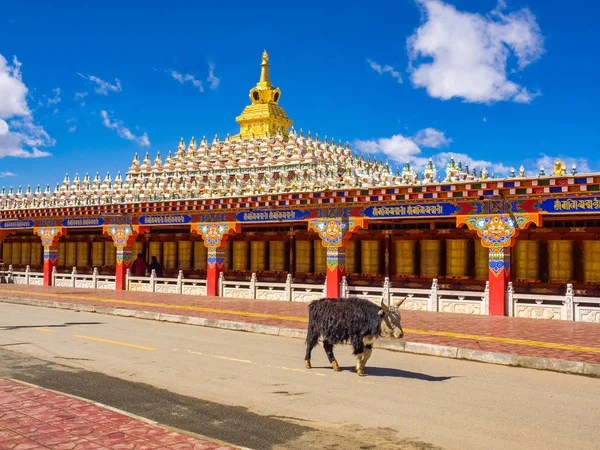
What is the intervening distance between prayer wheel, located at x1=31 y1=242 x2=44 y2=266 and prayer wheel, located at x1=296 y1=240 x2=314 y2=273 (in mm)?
17875

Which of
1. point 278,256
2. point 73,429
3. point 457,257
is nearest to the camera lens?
point 73,429

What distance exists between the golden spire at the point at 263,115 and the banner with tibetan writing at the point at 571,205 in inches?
942

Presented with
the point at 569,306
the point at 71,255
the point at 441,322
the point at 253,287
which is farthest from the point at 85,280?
the point at 569,306

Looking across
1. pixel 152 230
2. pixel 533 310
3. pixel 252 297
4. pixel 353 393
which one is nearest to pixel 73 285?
pixel 152 230

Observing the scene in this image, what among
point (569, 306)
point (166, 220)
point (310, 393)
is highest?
point (166, 220)

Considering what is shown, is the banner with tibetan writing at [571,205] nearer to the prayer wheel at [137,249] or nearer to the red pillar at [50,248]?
the prayer wheel at [137,249]

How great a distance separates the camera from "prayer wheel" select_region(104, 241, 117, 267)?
32.2 m

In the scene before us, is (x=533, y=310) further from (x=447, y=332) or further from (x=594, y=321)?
(x=447, y=332)

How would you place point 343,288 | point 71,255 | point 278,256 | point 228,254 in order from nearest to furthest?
point 343,288 < point 278,256 < point 228,254 < point 71,255

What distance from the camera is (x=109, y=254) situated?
1273 inches

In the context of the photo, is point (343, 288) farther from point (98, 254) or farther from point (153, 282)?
point (98, 254)

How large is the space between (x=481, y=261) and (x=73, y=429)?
17090 millimetres

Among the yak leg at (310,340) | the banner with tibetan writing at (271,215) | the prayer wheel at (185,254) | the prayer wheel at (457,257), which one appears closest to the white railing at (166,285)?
the prayer wheel at (185,254)

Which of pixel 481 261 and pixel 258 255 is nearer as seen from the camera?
pixel 481 261
